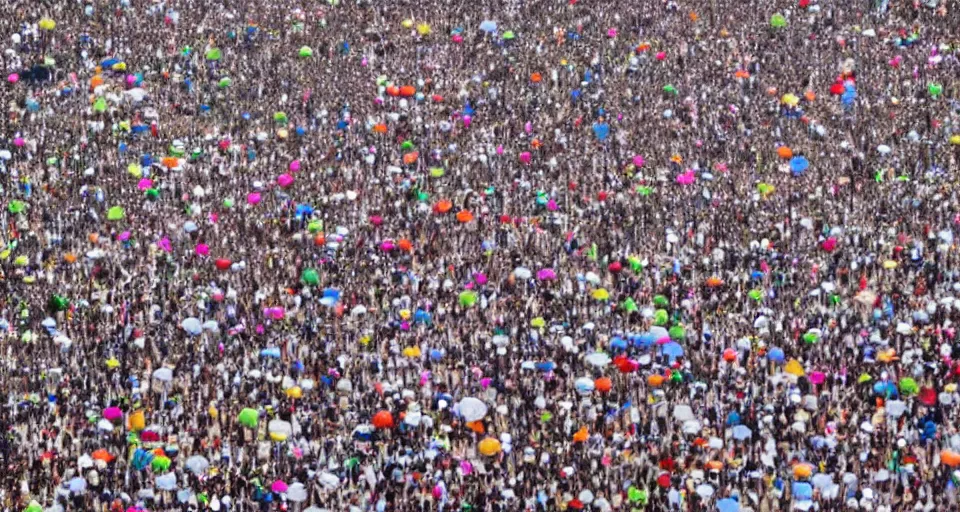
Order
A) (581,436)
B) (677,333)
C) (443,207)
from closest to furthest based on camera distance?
1. (581,436)
2. (677,333)
3. (443,207)

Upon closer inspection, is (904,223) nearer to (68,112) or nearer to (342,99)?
(342,99)

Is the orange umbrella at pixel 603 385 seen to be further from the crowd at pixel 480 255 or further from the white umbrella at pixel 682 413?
the white umbrella at pixel 682 413

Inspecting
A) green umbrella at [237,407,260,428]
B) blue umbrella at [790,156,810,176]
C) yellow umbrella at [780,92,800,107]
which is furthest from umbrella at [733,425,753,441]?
yellow umbrella at [780,92,800,107]

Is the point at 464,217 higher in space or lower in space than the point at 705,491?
higher

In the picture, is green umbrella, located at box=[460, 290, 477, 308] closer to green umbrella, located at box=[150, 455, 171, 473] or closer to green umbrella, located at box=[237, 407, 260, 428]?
green umbrella, located at box=[237, 407, 260, 428]

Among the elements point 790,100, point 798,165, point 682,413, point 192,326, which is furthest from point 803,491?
point 790,100

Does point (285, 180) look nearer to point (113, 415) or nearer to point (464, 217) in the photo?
point (464, 217)

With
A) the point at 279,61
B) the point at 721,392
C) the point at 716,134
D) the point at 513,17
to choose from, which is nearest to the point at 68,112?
the point at 279,61
